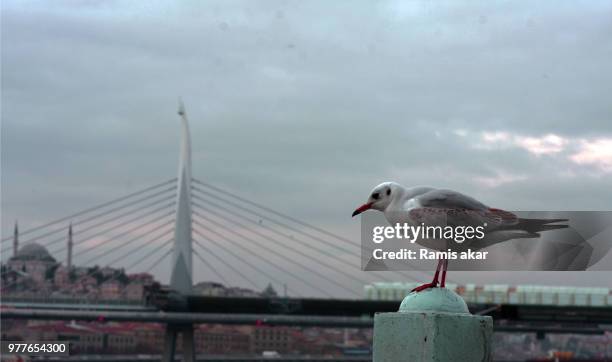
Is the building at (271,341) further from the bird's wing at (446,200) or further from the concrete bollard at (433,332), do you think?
the concrete bollard at (433,332)

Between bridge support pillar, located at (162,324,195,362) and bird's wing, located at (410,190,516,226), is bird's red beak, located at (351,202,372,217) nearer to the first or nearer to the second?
bird's wing, located at (410,190,516,226)

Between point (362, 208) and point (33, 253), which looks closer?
point (362, 208)

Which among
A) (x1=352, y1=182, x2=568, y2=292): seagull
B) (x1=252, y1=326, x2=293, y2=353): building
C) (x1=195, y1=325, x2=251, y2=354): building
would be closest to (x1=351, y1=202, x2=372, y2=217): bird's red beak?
(x1=352, y1=182, x2=568, y2=292): seagull

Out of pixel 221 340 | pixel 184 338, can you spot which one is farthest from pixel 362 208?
pixel 221 340

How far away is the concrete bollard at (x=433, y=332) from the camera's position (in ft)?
19.0

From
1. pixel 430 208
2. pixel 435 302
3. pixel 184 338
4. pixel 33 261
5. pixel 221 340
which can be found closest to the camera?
pixel 435 302

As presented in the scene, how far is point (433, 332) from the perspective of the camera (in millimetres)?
5785

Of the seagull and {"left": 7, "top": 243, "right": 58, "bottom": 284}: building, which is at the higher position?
{"left": 7, "top": 243, "right": 58, "bottom": 284}: building

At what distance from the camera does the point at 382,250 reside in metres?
6.67

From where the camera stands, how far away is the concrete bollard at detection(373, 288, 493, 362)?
5793 mm

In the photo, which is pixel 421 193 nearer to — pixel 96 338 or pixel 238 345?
pixel 96 338

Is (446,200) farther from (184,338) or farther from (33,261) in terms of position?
(33,261)

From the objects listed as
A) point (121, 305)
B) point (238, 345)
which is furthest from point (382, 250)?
point (238, 345)

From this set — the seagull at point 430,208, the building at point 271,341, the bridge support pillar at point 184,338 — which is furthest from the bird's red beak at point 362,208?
the building at point 271,341
